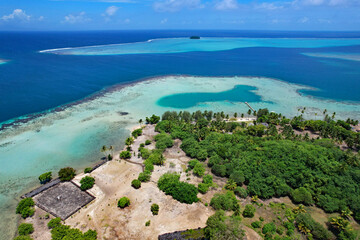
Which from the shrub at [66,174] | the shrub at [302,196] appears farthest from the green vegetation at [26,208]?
the shrub at [302,196]

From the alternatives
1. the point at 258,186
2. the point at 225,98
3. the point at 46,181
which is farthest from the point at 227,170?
the point at 225,98

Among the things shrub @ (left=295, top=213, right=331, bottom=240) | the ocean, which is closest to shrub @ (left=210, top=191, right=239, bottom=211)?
shrub @ (left=295, top=213, right=331, bottom=240)

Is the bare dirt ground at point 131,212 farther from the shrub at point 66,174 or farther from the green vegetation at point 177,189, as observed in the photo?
the shrub at point 66,174

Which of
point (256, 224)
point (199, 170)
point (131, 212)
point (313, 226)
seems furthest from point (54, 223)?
point (313, 226)

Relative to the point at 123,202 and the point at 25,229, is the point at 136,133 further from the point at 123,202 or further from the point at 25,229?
the point at 25,229

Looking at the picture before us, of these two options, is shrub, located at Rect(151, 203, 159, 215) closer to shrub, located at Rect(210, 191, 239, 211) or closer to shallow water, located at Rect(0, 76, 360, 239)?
shrub, located at Rect(210, 191, 239, 211)

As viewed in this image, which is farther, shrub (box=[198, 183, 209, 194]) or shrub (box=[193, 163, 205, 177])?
shrub (box=[193, 163, 205, 177])
